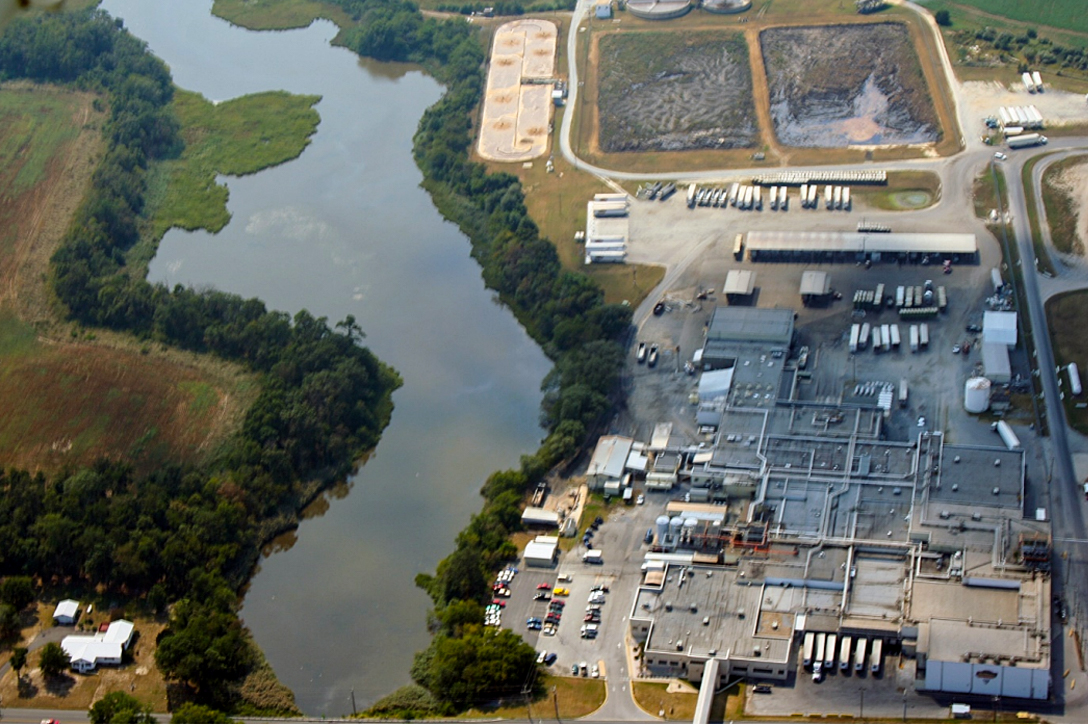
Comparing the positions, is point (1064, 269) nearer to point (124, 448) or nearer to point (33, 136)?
point (124, 448)

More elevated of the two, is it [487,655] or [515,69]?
[487,655]

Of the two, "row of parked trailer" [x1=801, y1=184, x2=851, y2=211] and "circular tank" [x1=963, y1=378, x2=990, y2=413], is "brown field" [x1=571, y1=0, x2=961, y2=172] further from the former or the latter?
"circular tank" [x1=963, y1=378, x2=990, y2=413]

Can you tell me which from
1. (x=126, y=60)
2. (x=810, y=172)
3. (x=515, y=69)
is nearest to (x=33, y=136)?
(x=126, y=60)

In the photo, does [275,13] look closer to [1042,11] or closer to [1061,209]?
[1042,11]

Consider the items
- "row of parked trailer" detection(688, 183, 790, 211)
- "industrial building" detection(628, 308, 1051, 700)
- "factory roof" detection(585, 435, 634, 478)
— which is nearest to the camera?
"industrial building" detection(628, 308, 1051, 700)

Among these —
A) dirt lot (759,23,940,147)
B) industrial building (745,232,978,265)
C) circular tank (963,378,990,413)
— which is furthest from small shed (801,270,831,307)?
dirt lot (759,23,940,147)

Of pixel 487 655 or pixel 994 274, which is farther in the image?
pixel 994 274
